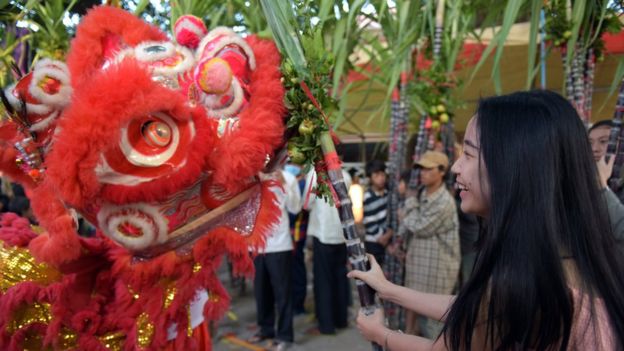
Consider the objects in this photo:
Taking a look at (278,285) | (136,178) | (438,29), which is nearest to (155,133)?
(136,178)

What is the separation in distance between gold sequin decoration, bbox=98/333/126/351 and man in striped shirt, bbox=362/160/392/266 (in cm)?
254

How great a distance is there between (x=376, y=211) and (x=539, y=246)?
308 cm

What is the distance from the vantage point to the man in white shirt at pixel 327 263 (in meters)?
4.02

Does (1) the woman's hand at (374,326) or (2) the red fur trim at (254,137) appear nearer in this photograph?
(1) the woman's hand at (374,326)

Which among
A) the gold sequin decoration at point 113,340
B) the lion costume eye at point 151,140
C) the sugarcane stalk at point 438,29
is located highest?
the sugarcane stalk at point 438,29

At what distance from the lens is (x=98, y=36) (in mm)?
1546

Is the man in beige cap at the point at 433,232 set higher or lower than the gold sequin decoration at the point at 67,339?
lower

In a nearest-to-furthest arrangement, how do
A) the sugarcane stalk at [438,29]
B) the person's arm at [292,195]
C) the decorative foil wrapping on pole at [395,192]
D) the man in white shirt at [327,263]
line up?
the sugarcane stalk at [438,29] → the decorative foil wrapping on pole at [395,192] → the person's arm at [292,195] → the man in white shirt at [327,263]

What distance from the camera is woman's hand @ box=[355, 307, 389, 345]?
1192mm

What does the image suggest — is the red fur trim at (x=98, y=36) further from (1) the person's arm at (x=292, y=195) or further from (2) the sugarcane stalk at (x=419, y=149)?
(1) the person's arm at (x=292, y=195)

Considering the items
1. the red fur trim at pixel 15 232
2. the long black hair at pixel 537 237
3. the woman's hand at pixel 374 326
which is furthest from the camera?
the red fur trim at pixel 15 232

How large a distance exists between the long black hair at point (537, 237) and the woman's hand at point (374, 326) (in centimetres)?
23

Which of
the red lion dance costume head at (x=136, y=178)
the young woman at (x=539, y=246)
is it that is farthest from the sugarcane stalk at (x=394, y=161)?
the young woman at (x=539, y=246)

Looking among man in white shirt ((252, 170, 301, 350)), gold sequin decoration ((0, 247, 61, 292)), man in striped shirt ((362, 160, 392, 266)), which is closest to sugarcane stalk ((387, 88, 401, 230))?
man in striped shirt ((362, 160, 392, 266))
